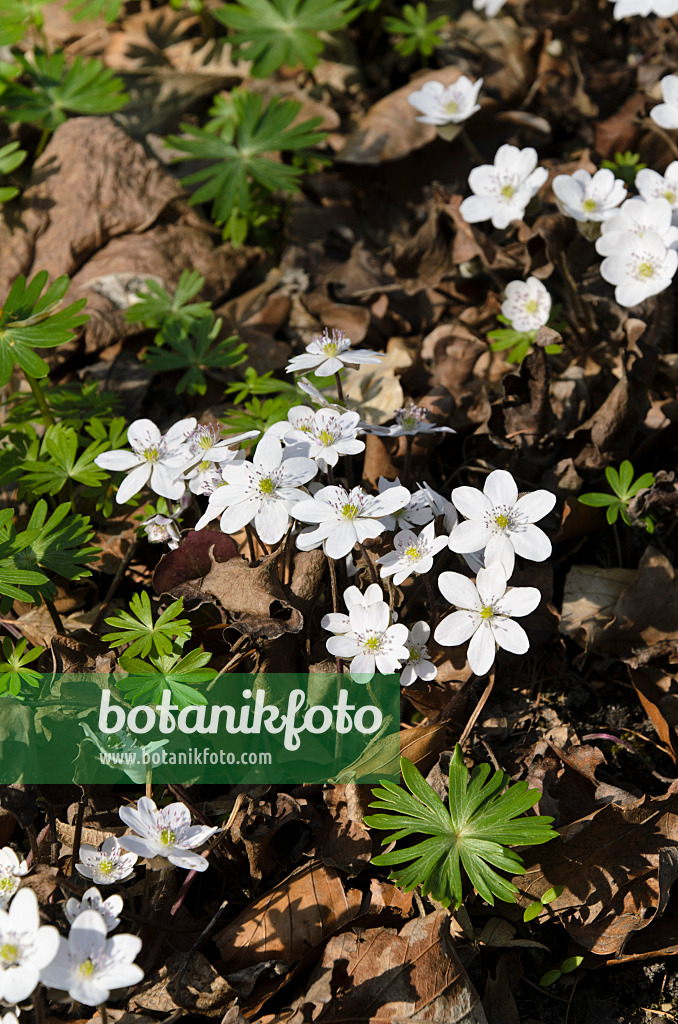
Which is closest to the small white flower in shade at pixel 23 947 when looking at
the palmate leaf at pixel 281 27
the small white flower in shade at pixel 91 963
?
the small white flower in shade at pixel 91 963

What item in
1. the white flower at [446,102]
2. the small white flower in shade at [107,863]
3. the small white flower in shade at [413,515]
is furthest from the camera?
the white flower at [446,102]

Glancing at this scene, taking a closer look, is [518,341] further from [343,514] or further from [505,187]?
[343,514]

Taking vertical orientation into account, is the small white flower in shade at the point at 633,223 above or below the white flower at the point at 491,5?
below

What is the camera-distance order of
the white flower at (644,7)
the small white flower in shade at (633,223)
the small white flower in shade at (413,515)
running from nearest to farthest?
the small white flower in shade at (413,515) < the small white flower in shade at (633,223) < the white flower at (644,7)

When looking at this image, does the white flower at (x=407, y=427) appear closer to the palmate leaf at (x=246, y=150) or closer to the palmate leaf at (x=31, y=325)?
the palmate leaf at (x=31, y=325)

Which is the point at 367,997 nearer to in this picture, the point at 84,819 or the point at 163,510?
the point at 84,819

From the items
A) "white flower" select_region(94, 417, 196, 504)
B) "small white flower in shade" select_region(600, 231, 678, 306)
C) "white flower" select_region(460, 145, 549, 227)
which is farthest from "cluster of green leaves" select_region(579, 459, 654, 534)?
"white flower" select_region(94, 417, 196, 504)

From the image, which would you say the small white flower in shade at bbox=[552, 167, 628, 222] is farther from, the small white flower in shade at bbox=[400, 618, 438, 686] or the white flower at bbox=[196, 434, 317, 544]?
the small white flower in shade at bbox=[400, 618, 438, 686]
